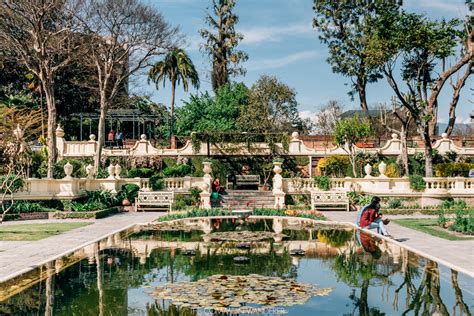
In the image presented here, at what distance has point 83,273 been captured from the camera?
10.4m

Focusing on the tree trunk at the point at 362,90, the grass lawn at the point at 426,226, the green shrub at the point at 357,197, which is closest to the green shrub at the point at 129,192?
the green shrub at the point at 357,197

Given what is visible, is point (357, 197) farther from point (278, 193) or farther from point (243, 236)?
point (243, 236)

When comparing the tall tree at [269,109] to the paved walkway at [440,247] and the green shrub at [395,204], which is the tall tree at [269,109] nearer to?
the green shrub at [395,204]

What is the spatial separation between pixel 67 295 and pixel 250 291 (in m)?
3.02

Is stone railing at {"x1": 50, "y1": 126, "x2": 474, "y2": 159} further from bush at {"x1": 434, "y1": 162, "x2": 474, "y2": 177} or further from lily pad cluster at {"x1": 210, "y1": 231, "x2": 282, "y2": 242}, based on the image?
lily pad cluster at {"x1": 210, "y1": 231, "x2": 282, "y2": 242}

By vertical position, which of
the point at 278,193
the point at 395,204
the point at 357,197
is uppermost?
the point at 278,193

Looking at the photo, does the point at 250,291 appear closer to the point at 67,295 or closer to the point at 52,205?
the point at 67,295

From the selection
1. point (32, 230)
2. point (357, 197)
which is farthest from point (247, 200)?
point (32, 230)

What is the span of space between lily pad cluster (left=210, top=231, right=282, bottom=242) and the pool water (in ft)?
1.13

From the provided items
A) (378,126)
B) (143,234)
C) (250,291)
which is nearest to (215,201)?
(143,234)

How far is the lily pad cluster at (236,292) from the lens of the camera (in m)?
7.99

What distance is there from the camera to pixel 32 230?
17469 mm

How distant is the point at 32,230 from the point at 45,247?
428cm

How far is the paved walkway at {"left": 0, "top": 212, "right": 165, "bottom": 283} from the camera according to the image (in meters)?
10.9
